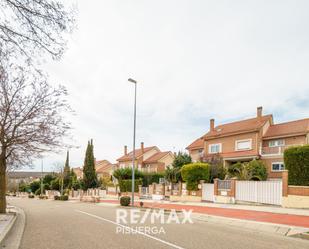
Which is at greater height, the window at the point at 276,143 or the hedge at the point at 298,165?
the window at the point at 276,143

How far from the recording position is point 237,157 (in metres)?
40.2

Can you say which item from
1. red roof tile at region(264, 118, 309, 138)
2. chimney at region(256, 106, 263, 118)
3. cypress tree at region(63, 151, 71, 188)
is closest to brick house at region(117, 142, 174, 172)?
cypress tree at region(63, 151, 71, 188)

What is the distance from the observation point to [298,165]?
2220 centimetres

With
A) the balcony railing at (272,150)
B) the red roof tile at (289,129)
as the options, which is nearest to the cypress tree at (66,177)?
the balcony railing at (272,150)

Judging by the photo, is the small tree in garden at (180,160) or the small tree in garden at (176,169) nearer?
the small tree in garden at (176,169)

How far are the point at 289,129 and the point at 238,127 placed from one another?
6.93 metres

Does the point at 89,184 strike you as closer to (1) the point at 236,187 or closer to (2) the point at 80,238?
(1) the point at 236,187

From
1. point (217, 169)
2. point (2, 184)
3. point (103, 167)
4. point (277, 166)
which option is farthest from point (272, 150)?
point (103, 167)

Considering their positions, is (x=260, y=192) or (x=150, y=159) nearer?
(x=260, y=192)

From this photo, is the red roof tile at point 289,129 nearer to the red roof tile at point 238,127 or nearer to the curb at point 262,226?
the red roof tile at point 238,127

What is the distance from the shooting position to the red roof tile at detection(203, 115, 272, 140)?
4019cm

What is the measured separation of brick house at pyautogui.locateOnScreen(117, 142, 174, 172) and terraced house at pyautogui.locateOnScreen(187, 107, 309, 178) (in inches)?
824

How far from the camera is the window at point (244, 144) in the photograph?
40.1 metres

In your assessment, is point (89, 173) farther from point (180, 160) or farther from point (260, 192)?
point (260, 192)
